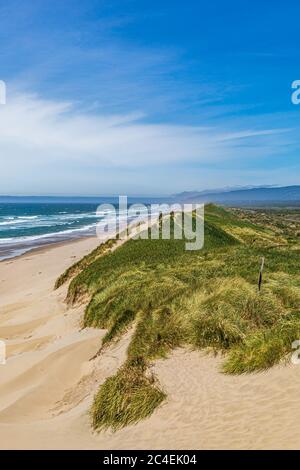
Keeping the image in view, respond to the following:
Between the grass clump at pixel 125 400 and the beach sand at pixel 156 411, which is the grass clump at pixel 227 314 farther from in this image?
the grass clump at pixel 125 400

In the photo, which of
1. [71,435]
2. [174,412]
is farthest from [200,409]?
[71,435]

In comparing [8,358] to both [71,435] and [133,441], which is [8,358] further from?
[133,441]

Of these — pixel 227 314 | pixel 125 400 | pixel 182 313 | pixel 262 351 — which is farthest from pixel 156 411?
pixel 182 313

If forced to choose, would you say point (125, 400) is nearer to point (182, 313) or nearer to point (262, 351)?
point (262, 351)

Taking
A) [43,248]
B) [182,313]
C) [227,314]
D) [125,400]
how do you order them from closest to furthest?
[125,400], [227,314], [182,313], [43,248]

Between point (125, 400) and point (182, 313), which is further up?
point (182, 313)
